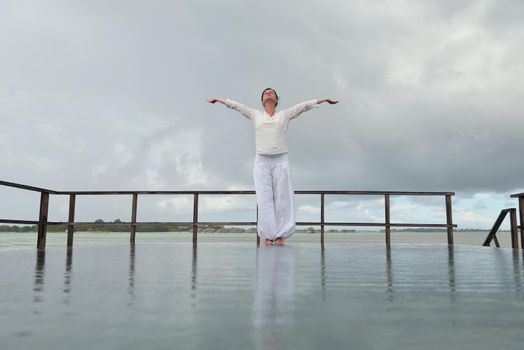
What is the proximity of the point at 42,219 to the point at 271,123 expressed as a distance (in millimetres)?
3431

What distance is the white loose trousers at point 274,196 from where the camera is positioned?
4.82 meters

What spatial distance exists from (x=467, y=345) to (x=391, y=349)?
0.15 metres

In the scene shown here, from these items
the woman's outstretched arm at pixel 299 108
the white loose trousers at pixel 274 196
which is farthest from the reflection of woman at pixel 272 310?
the woman's outstretched arm at pixel 299 108

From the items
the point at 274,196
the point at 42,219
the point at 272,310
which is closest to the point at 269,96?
the point at 274,196

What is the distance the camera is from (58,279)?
1.79 meters

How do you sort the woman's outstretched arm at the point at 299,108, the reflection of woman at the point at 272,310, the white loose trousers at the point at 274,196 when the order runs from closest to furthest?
the reflection of woman at the point at 272,310
the white loose trousers at the point at 274,196
the woman's outstretched arm at the point at 299,108

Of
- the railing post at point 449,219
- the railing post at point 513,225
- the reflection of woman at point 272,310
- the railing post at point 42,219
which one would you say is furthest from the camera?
the railing post at point 449,219

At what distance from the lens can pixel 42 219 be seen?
580cm

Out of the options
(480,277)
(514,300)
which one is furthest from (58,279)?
(480,277)

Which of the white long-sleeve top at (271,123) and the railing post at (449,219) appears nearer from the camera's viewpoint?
the white long-sleeve top at (271,123)

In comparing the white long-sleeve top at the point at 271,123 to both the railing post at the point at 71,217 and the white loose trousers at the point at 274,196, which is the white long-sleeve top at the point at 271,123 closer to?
the white loose trousers at the point at 274,196

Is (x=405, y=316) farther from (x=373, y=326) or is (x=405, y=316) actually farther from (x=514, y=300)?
(x=514, y=300)

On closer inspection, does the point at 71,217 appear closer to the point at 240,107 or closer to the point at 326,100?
the point at 240,107

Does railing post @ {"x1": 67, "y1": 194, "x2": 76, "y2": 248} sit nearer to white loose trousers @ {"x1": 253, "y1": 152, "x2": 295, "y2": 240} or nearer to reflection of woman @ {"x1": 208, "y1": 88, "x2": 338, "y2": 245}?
reflection of woman @ {"x1": 208, "y1": 88, "x2": 338, "y2": 245}
